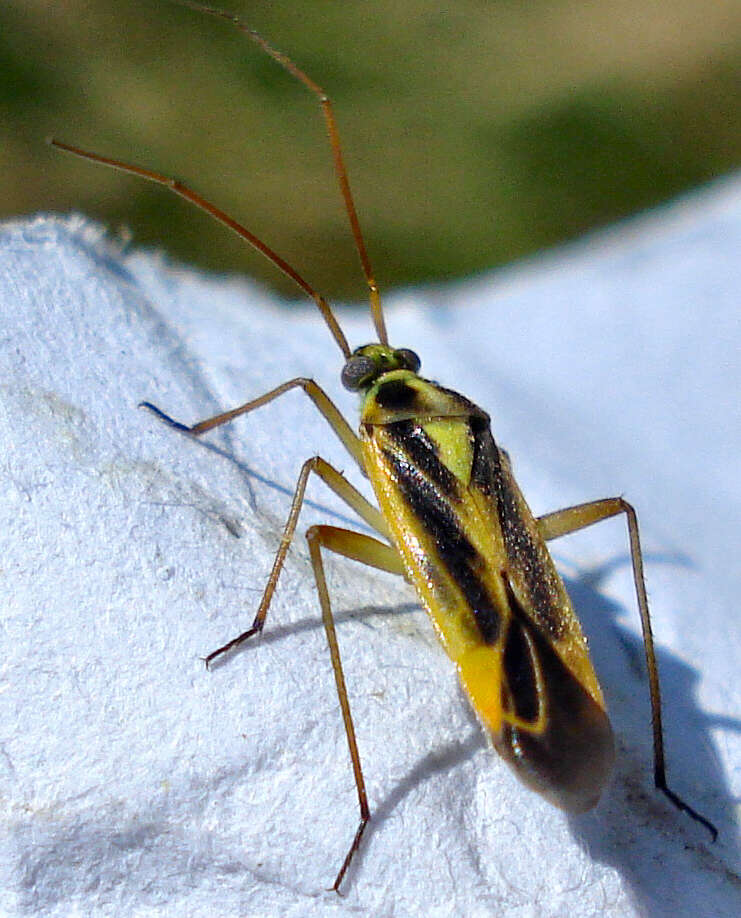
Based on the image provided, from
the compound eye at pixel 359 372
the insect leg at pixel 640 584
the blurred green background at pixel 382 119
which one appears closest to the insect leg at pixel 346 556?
the insect leg at pixel 640 584

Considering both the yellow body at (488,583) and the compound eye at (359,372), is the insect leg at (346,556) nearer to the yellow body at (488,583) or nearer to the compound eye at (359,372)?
the yellow body at (488,583)

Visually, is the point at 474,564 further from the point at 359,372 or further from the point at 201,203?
the point at 201,203

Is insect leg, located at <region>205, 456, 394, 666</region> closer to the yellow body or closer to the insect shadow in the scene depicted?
the yellow body

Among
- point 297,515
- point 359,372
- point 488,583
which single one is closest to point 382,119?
point 359,372

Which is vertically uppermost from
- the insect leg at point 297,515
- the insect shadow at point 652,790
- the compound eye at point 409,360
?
the compound eye at point 409,360

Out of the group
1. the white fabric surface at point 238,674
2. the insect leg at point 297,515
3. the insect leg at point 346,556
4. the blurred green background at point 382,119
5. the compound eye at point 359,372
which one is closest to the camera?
the white fabric surface at point 238,674

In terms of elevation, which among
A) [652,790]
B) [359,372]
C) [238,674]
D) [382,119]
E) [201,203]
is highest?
[382,119]
